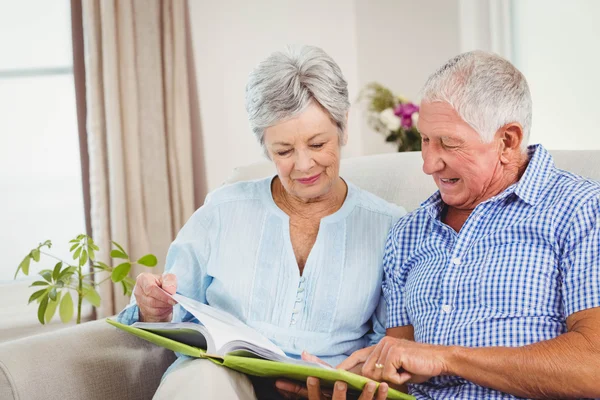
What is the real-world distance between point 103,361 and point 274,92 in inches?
27.9

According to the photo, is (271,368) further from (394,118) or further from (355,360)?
(394,118)

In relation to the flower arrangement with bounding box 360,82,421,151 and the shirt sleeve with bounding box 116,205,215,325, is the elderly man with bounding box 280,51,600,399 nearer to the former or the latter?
the shirt sleeve with bounding box 116,205,215,325

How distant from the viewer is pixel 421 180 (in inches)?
76.8

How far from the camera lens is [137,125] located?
313 centimetres

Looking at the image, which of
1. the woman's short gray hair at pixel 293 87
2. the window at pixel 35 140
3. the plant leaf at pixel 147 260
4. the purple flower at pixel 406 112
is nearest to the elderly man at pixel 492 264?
the woman's short gray hair at pixel 293 87

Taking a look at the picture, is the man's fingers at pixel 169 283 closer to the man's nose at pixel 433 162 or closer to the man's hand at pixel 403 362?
the man's hand at pixel 403 362

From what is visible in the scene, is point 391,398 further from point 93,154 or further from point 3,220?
point 3,220

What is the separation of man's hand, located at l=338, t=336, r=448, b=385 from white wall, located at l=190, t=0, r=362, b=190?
2002mm

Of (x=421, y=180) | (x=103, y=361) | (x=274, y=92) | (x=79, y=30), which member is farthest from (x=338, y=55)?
(x=103, y=361)

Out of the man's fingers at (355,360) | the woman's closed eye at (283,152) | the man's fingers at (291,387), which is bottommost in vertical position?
the man's fingers at (291,387)

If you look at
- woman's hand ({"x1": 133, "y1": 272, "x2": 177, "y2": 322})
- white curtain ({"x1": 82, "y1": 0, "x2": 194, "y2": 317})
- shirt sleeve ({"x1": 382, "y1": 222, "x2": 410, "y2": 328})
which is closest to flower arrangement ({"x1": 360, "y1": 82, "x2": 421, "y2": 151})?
white curtain ({"x1": 82, "y1": 0, "x2": 194, "y2": 317})

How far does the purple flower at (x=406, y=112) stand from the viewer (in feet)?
9.78

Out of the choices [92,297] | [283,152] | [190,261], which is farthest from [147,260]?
[283,152]

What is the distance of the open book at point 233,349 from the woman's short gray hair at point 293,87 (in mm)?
461
